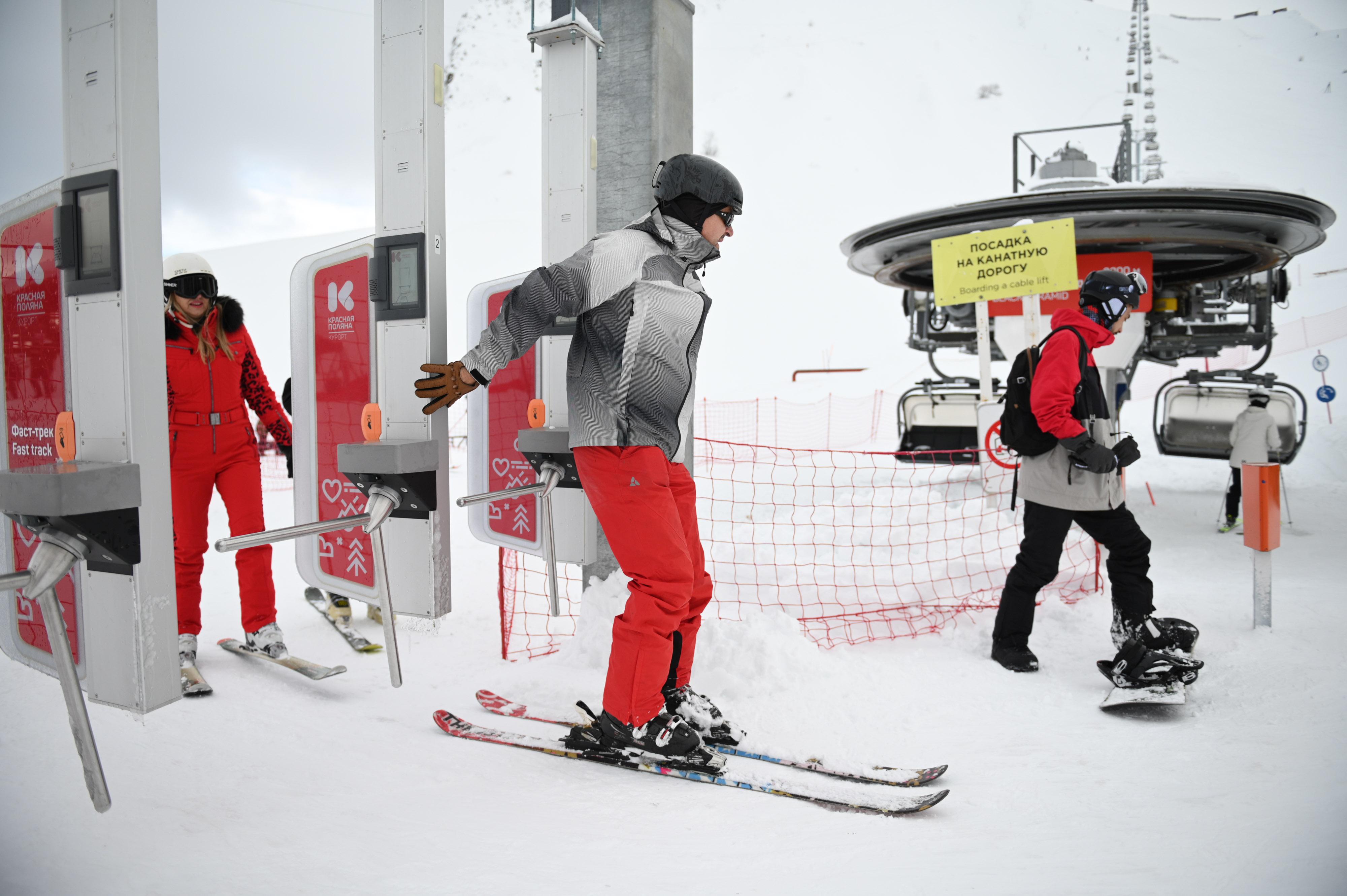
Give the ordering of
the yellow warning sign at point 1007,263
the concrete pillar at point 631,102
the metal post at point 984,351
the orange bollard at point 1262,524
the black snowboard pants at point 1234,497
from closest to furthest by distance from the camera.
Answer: the concrete pillar at point 631,102 → the orange bollard at point 1262,524 → the yellow warning sign at point 1007,263 → the metal post at point 984,351 → the black snowboard pants at point 1234,497

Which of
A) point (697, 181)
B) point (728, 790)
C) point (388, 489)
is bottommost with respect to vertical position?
point (728, 790)

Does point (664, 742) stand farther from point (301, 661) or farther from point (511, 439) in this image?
point (301, 661)

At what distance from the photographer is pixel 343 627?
381 cm

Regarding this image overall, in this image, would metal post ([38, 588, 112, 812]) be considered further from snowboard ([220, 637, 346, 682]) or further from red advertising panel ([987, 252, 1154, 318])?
red advertising panel ([987, 252, 1154, 318])

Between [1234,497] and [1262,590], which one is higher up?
[1234,497]

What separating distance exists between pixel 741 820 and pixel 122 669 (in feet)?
5.33

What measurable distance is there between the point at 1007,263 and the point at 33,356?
12.8ft

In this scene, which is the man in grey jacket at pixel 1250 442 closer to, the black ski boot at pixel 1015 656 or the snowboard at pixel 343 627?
the black ski boot at pixel 1015 656

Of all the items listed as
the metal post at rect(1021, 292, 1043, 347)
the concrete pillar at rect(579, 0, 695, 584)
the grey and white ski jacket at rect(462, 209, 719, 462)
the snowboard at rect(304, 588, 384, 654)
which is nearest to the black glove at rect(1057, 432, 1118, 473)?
the metal post at rect(1021, 292, 1043, 347)

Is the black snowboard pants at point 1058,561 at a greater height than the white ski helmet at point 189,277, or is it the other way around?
the white ski helmet at point 189,277

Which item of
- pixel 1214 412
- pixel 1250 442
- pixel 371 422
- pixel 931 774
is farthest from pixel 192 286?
pixel 1214 412

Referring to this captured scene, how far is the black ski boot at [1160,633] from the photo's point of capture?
282 centimetres

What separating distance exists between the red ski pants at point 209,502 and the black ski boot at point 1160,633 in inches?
132

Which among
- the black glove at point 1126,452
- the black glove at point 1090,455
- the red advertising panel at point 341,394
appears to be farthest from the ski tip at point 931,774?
the red advertising panel at point 341,394
